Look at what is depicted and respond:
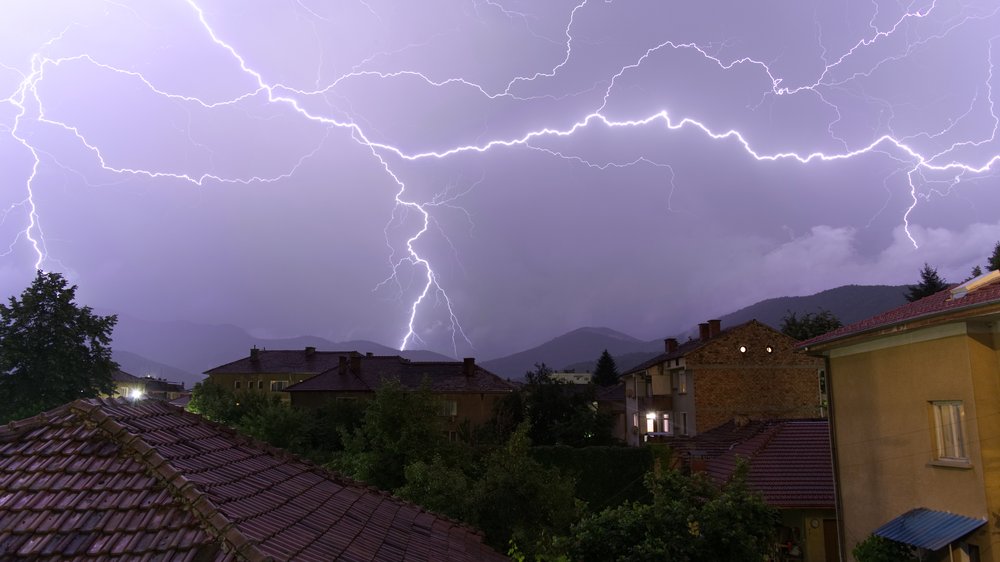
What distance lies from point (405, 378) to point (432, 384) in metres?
6.68

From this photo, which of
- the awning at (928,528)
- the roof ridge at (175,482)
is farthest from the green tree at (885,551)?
the roof ridge at (175,482)

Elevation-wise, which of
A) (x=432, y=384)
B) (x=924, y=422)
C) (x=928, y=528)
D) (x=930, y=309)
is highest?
(x=930, y=309)

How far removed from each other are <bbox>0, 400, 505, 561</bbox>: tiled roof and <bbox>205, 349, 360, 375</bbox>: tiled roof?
55261mm

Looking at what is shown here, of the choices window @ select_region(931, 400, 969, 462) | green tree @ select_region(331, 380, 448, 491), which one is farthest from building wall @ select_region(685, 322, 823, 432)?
window @ select_region(931, 400, 969, 462)

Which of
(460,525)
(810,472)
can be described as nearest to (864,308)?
(810,472)

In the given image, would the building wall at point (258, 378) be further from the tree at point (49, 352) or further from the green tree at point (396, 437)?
the green tree at point (396, 437)

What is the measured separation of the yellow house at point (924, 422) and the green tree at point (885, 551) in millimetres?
207

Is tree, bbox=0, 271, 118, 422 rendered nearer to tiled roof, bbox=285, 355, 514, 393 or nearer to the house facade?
tiled roof, bbox=285, 355, 514, 393

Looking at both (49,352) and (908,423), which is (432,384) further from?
(908,423)

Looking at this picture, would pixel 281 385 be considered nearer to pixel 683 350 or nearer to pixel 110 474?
pixel 683 350

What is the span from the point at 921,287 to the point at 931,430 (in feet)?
127

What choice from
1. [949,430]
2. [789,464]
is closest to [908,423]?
[949,430]

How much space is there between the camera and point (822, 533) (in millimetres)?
16766

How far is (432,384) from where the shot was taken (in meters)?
40.4
